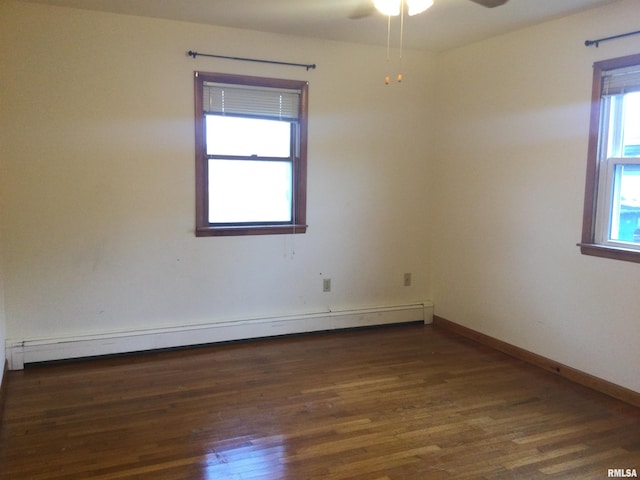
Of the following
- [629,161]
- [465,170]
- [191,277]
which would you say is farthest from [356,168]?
[629,161]

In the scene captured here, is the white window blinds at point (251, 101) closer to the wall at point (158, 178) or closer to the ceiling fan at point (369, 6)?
the wall at point (158, 178)

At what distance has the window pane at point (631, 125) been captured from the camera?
10.4ft

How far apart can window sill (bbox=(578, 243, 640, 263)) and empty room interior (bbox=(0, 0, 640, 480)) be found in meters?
0.02

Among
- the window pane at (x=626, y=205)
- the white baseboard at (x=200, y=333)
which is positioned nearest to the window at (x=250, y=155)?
the white baseboard at (x=200, y=333)

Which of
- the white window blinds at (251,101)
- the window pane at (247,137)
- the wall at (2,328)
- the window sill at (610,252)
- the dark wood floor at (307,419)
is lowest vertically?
the dark wood floor at (307,419)

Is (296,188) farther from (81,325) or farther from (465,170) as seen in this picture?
(81,325)

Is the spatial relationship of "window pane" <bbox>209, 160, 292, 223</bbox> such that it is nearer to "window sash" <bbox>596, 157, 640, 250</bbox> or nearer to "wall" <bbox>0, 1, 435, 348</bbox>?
"wall" <bbox>0, 1, 435, 348</bbox>

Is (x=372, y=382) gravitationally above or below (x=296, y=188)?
below

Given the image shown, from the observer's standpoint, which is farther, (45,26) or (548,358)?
(548,358)

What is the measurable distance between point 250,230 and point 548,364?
2495 millimetres

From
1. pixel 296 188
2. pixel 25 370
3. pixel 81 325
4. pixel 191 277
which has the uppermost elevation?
pixel 296 188

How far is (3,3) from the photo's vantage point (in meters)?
3.36

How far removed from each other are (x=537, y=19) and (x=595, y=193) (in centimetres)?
128

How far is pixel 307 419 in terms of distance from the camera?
2910 millimetres
